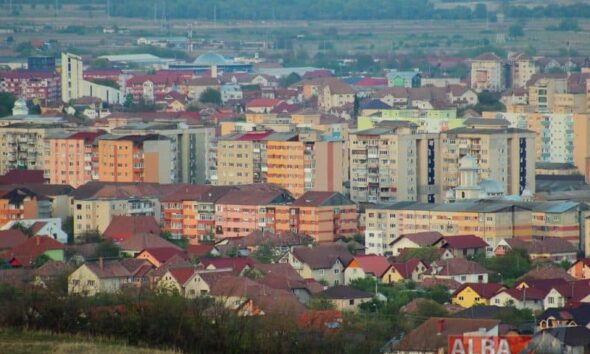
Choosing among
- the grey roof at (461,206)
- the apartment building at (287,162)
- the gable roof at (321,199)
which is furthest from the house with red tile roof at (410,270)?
the apartment building at (287,162)

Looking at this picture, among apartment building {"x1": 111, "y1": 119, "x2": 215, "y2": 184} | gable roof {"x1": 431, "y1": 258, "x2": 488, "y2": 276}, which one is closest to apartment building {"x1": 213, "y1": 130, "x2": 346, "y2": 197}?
apartment building {"x1": 111, "y1": 119, "x2": 215, "y2": 184}

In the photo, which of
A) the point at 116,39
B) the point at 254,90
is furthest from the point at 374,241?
the point at 116,39

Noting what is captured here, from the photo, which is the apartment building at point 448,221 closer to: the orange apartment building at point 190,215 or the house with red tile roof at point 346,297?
the orange apartment building at point 190,215

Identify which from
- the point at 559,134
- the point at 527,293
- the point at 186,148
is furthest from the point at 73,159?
the point at 527,293

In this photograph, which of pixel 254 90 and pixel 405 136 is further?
pixel 254 90

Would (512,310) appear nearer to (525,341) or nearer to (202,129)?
(525,341)

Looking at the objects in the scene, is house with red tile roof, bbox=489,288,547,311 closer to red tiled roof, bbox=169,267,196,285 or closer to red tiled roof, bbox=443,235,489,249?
red tiled roof, bbox=169,267,196,285

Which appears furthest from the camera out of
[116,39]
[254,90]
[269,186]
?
[116,39]
